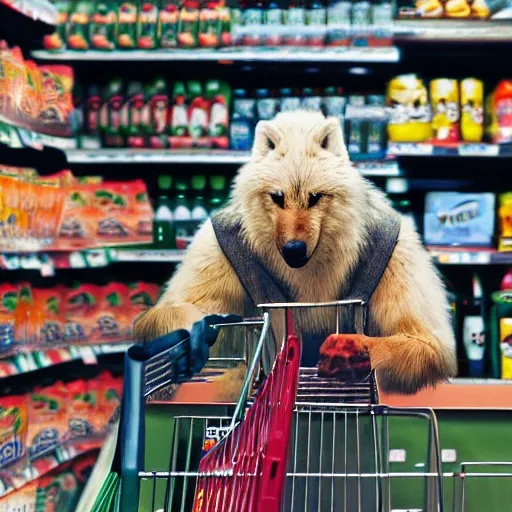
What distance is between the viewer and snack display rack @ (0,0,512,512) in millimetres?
2689

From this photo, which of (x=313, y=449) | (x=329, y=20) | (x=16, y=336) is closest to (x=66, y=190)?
(x=16, y=336)

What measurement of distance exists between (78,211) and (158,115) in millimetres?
457

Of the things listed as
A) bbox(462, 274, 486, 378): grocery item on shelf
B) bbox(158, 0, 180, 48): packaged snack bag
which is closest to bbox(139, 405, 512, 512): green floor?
bbox(462, 274, 486, 378): grocery item on shelf

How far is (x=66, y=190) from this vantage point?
2848 millimetres

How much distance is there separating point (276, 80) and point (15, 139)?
91 centimetres

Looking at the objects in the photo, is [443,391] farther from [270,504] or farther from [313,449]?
[270,504]

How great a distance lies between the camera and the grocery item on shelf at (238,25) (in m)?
2.70

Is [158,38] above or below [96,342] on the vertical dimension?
above

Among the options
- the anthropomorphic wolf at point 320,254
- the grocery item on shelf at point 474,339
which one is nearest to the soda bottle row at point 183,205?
the anthropomorphic wolf at point 320,254

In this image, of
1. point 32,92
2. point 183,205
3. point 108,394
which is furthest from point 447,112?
point 108,394

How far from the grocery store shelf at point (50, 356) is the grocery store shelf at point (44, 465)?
1.04 feet

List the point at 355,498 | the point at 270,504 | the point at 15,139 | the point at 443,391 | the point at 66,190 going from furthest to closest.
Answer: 1. the point at 66,190
2. the point at 15,139
3. the point at 443,391
4. the point at 355,498
5. the point at 270,504

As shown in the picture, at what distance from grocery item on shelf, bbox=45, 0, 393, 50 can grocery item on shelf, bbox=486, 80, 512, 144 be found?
1.39 feet

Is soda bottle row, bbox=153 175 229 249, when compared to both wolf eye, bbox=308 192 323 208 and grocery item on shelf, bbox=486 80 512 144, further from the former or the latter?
grocery item on shelf, bbox=486 80 512 144
